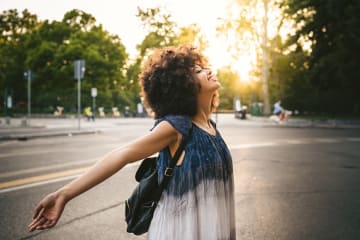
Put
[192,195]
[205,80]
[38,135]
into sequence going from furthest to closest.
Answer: [38,135] < [205,80] < [192,195]

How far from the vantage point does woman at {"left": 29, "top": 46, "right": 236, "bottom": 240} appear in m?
1.71

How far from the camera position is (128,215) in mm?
1859

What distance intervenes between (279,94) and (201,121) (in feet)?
105

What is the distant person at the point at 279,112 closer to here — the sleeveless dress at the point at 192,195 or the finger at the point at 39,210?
the sleeveless dress at the point at 192,195

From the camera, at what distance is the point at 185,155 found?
1.75 meters

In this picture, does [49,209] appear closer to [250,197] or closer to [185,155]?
[185,155]

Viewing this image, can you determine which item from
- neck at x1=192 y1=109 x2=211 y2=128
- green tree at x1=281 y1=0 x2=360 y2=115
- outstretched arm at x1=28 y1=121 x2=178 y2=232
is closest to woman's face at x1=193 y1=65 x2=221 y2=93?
neck at x1=192 y1=109 x2=211 y2=128

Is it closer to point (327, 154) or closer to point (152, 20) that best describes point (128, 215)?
point (327, 154)

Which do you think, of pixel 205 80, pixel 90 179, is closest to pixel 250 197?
pixel 205 80

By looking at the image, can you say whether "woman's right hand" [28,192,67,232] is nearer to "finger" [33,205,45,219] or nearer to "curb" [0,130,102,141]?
"finger" [33,205,45,219]

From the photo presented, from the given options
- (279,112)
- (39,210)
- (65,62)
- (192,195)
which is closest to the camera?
(39,210)

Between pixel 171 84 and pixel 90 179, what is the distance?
23.7 inches

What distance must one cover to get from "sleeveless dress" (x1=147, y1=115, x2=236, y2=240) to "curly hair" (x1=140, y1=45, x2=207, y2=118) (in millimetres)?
69

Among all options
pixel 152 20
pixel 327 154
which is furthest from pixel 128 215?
pixel 152 20
